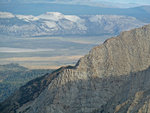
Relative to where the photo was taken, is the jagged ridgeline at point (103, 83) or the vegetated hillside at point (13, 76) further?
the vegetated hillside at point (13, 76)

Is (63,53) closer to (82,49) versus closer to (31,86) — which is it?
(82,49)

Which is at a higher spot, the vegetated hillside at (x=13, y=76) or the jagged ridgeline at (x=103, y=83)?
the jagged ridgeline at (x=103, y=83)

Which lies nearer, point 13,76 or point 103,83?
point 103,83

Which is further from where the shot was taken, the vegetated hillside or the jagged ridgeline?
the vegetated hillside

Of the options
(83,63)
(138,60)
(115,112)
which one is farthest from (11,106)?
(115,112)

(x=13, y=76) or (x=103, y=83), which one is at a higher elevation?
(x=103, y=83)
